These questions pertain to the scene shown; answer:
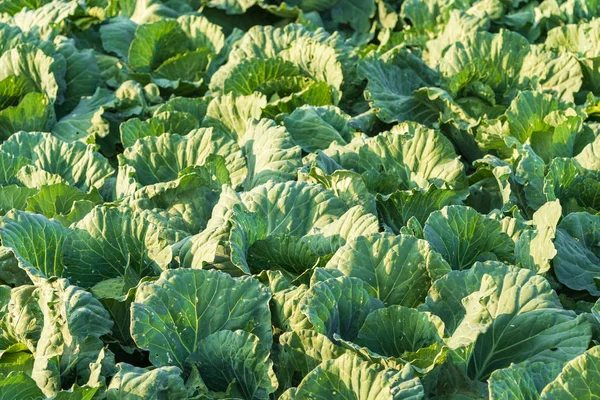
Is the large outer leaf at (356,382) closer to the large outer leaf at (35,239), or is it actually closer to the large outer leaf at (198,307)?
the large outer leaf at (198,307)

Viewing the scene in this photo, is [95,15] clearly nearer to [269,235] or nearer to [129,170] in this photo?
[129,170]

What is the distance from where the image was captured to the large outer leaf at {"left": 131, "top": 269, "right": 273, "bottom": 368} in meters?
2.70

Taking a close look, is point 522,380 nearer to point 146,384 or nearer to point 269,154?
point 146,384

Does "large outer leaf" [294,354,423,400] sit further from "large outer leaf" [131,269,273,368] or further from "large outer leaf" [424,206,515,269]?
"large outer leaf" [424,206,515,269]

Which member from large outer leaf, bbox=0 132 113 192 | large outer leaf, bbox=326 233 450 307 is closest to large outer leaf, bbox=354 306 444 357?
large outer leaf, bbox=326 233 450 307

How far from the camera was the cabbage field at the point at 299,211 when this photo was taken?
2629 millimetres

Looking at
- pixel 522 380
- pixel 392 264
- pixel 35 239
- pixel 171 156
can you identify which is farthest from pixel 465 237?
pixel 35 239

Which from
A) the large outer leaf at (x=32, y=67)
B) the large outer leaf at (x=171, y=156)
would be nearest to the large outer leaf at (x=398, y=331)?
the large outer leaf at (x=171, y=156)

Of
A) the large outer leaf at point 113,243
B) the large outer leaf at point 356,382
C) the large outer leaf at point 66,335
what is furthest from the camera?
the large outer leaf at point 113,243

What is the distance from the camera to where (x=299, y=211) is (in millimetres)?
3365

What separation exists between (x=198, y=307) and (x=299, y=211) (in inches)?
30.2

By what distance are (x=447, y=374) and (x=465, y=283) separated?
0.35m

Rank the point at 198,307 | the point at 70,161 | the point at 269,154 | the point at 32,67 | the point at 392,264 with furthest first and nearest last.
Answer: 1. the point at 32,67
2. the point at 70,161
3. the point at 269,154
4. the point at 392,264
5. the point at 198,307

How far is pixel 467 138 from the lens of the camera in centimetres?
467
